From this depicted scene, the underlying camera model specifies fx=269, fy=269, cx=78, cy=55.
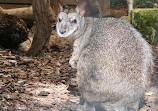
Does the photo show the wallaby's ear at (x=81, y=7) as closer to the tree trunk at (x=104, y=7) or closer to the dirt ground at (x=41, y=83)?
the tree trunk at (x=104, y=7)

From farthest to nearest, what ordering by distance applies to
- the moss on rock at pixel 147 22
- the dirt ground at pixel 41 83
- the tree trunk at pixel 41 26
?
1. the tree trunk at pixel 41 26
2. the dirt ground at pixel 41 83
3. the moss on rock at pixel 147 22

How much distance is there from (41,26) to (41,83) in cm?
142

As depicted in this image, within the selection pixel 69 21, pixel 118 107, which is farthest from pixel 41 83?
pixel 118 107

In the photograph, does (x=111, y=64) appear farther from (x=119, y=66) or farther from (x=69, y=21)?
(x=69, y=21)

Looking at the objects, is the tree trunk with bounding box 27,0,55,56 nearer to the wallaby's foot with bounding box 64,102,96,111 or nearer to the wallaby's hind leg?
the wallaby's foot with bounding box 64,102,96,111

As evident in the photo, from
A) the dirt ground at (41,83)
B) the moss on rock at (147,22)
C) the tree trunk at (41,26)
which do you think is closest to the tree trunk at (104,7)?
the dirt ground at (41,83)

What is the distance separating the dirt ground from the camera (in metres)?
2.30

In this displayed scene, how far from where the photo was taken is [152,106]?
7.34 feet

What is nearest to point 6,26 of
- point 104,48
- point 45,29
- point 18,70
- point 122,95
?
point 45,29

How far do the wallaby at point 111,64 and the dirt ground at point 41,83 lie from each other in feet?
0.44

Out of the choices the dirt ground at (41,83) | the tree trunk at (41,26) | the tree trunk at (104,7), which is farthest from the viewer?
the tree trunk at (41,26)

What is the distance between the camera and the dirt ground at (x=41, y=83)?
230cm

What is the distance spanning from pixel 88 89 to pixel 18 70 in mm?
1072

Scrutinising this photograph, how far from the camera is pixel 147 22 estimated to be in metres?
2.03
